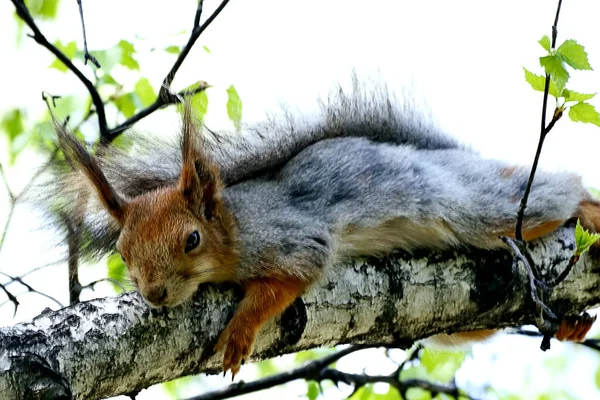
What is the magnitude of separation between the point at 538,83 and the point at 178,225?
121cm

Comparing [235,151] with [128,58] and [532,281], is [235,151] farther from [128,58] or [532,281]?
[532,281]

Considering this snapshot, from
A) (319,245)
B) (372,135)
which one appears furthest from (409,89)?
(319,245)

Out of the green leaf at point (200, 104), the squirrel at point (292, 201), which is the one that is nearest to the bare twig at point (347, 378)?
the squirrel at point (292, 201)

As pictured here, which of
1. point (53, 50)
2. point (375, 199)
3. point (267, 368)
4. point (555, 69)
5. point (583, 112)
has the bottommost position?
point (267, 368)

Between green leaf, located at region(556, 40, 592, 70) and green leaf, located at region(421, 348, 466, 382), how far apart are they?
5.89ft

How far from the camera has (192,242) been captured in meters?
2.44

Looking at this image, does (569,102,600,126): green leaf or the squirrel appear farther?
the squirrel

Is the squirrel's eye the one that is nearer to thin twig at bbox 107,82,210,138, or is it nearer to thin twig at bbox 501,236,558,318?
thin twig at bbox 107,82,210,138

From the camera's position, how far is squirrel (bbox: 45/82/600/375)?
94.3 inches

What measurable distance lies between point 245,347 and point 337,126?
1.16 metres

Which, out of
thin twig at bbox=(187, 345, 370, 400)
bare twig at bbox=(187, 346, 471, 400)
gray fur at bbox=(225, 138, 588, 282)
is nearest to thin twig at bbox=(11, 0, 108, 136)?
gray fur at bbox=(225, 138, 588, 282)

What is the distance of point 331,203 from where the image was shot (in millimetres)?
2748

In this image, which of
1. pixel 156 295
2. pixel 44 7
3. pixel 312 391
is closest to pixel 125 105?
pixel 44 7

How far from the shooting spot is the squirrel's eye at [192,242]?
7.91 feet
